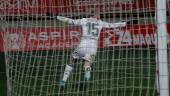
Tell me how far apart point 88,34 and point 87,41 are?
0.22 meters

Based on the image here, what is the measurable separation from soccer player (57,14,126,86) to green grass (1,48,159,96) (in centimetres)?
20

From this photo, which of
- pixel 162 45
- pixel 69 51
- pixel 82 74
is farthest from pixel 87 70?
pixel 162 45

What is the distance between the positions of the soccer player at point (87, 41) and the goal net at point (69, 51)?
138mm

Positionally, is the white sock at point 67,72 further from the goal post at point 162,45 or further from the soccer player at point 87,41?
the goal post at point 162,45

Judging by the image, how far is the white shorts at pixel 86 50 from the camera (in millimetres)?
8656

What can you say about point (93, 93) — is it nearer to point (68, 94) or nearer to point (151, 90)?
point (68, 94)

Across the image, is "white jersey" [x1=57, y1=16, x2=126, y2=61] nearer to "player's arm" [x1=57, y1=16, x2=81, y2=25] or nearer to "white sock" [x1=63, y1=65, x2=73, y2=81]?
"player's arm" [x1=57, y1=16, x2=81, y2=25]

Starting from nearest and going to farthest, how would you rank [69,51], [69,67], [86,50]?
1. [69,67]
2. [86,50]
3. [69,51]

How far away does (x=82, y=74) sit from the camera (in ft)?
29.7

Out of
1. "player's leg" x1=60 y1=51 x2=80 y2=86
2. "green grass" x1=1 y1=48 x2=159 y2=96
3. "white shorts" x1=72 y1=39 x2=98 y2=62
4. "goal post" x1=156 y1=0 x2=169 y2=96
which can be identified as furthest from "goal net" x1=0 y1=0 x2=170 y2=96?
"goal post" x1=156 y1=0 x2=169 y2=96

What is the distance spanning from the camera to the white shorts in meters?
8.66

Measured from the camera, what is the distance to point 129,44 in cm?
948

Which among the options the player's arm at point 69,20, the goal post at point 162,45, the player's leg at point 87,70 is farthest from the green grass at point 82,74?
the goal post at point 162,45

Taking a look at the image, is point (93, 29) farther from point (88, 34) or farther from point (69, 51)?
point (69, 51)
